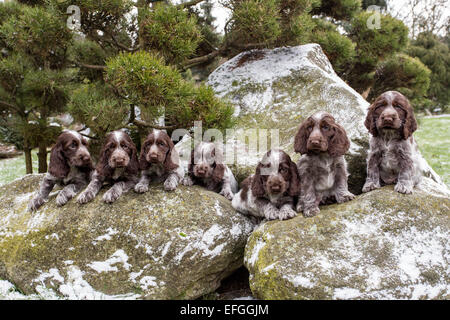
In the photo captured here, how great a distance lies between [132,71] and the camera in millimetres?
4156

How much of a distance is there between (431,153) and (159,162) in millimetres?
11511

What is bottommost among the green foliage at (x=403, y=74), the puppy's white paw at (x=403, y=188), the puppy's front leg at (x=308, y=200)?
the puppy's front leg at (x=308, y=200)

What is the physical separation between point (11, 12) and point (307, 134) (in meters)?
5.49

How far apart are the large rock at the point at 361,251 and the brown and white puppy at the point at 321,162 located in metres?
0.20

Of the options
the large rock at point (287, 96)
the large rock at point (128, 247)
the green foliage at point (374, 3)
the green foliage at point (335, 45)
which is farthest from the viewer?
the green foliage at point (374, 3)

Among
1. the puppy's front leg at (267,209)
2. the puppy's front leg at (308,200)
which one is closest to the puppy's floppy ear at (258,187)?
the puppy's front leg at (267,209)

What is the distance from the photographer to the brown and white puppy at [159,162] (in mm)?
4359

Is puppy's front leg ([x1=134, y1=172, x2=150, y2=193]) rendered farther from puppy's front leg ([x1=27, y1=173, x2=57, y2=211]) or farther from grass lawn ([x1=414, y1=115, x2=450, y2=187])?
grass lawn ([x1=414, y1=115, x2=450, y2=187])

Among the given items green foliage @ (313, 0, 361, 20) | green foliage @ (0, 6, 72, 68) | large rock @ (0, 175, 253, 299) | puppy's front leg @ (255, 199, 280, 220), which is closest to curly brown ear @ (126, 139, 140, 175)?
large rock @ (0, 175, 253, 299)

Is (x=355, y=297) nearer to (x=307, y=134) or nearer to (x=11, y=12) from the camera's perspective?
(x=307, y=134)

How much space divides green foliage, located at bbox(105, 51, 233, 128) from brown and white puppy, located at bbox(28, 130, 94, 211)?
0.82m

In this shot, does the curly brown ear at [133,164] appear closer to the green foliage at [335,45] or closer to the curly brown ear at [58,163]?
the curly brown ear at [58,163]

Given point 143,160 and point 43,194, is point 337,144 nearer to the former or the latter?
point 143,160
